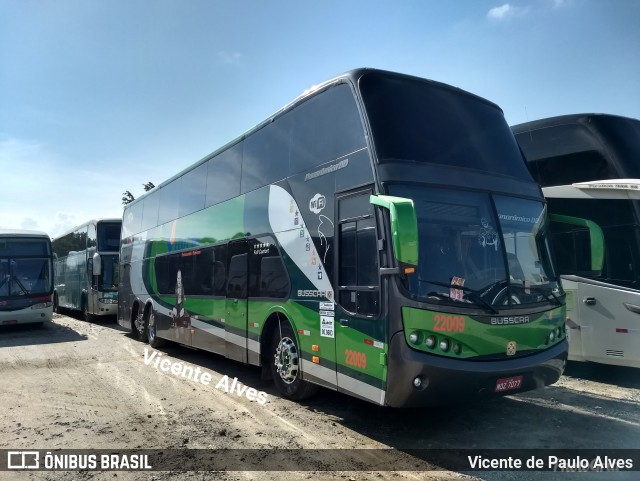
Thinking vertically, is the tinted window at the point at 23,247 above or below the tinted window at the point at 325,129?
below

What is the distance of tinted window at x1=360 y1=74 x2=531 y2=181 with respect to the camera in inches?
224

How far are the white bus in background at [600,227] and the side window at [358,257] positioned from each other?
11.4ft

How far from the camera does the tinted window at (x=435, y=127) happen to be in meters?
5.70

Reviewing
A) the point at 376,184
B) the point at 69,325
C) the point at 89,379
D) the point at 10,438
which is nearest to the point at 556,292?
the point at 376,184

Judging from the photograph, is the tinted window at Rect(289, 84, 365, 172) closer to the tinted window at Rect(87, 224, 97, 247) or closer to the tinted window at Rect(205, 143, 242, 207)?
the tinted window at Rect(205, 143, 242, 207)

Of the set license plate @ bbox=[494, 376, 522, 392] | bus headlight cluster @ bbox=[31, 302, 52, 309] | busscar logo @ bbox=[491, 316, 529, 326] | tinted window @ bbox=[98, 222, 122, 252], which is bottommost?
license plate @ bbox=[494, 376, 522, 392]

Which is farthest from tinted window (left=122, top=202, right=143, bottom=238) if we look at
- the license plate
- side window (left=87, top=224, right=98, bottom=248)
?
the license plate

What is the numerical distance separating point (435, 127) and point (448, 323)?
2.43 meters

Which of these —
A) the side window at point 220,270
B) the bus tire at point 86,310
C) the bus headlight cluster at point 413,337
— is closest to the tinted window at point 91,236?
the bus tire at point 86,310

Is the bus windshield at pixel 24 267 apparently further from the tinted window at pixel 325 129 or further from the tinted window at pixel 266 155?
the tinted window at pixel 325 129

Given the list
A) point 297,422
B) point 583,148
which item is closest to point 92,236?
point 297,422

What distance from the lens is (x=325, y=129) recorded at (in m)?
6.62

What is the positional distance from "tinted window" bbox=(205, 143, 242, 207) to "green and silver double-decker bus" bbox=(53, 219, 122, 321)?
10195 mm

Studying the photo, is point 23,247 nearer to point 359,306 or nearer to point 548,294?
point 359,306
